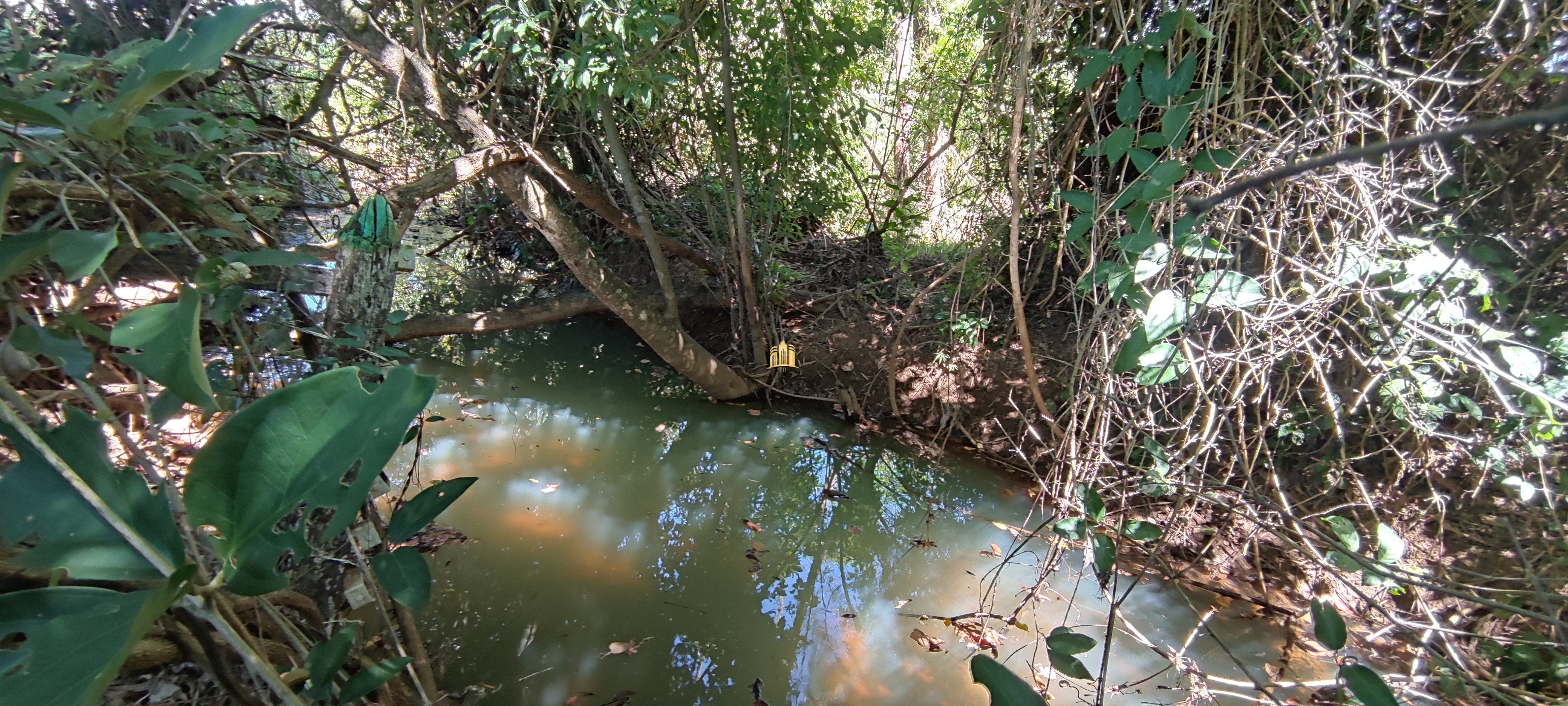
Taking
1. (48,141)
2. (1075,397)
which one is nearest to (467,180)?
(48,141)

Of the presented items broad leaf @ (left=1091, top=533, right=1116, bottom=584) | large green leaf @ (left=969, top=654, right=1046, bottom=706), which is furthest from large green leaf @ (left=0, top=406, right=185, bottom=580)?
broad leaf @ (left=1091, top=533, right=1116, bottom=584)

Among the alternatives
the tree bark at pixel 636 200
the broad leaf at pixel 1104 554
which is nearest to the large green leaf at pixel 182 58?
the broad leaf at pixel 1104 554

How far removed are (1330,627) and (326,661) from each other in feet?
4.08

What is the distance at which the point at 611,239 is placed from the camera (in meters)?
4.54

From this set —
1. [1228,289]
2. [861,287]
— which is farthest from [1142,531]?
[861,287]

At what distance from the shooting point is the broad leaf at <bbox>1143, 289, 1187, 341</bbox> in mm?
1022

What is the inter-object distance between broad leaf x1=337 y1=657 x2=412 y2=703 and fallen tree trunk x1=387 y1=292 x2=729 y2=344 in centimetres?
249

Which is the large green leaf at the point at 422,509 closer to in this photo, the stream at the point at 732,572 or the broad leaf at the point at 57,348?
the broad leaf at the point at 57,348

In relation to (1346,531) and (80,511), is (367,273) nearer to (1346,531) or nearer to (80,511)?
(80,511)

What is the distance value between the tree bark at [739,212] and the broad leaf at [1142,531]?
96.9 inches

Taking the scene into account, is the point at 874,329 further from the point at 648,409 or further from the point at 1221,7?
the point at 1221,7

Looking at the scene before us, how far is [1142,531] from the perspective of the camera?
1.29m

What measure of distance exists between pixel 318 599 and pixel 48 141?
1.37 metres

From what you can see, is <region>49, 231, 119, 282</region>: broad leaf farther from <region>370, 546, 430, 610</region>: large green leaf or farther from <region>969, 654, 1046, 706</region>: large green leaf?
<region>969, 654, 1046, 706</region>: large green leaf
